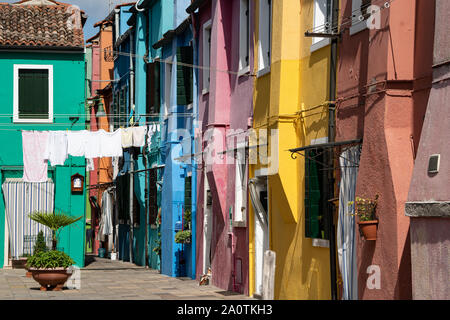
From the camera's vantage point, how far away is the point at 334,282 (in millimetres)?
12961

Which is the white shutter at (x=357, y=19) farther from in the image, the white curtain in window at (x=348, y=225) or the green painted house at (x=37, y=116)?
the green painted house at (x=37, y=116)

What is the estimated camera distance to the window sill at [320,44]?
13692mm

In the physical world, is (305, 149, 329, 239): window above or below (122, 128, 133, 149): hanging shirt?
below

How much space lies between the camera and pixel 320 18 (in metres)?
14.3

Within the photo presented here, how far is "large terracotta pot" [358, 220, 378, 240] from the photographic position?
36.3 feet

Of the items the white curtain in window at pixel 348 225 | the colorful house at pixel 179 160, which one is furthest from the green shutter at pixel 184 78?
the white curtain in window at pixel 348 225

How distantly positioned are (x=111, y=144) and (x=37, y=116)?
3049 mm

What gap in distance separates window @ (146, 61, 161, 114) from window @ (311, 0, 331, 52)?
1280 cm

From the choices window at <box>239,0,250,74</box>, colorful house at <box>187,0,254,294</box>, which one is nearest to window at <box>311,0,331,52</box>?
colorful house at <box>187,0,254,294</box>

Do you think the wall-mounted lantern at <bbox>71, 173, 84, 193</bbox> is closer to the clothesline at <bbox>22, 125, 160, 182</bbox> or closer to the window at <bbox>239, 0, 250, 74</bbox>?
the clothesline at <bbox>22, 125, 160, 182</bbox>

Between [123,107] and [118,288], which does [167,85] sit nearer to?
[118,288]

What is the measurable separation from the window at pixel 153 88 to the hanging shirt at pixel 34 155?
3.73 metres

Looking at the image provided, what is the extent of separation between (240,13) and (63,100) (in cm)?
1057

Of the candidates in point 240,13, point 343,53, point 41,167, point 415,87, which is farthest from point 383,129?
point 41,167
